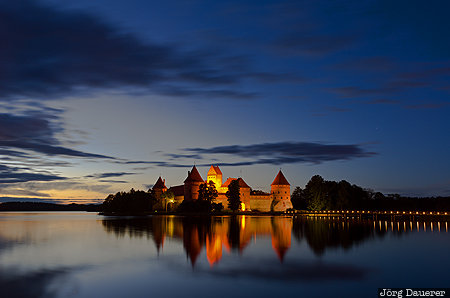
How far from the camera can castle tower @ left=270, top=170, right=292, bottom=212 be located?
99.6 m

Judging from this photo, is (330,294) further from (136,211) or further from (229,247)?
(136,211)

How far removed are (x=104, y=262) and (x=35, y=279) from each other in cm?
575

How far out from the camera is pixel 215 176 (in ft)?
354

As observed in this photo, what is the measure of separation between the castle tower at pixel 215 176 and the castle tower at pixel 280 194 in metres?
14.6

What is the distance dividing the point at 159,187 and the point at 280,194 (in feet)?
115

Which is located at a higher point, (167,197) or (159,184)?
(159,184)

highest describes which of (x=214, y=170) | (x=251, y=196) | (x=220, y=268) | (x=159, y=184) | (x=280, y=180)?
(x=214, y=170)

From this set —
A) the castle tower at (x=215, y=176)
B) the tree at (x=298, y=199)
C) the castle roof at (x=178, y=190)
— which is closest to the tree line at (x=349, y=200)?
the tree at (x=298, y=199)

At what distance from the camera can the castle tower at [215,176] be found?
352 ft

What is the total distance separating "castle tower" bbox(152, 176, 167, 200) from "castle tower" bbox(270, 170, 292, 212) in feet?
102

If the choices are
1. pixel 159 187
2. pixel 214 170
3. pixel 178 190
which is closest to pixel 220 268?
pixel 214 170

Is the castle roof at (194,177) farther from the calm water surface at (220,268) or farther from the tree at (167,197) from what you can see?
the calm water surface at (220,268)

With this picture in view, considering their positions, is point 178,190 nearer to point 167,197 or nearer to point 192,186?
point 167,197

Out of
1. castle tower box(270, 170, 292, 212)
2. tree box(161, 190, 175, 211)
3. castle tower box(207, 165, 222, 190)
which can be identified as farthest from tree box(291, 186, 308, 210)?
tree box(161, 190, 175, 211)
